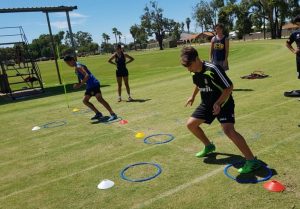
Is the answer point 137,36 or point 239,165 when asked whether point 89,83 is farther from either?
point 137,36

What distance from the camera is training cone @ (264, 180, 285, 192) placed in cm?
414

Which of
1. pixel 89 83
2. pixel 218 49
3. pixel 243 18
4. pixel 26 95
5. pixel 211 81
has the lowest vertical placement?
pixel 26 95

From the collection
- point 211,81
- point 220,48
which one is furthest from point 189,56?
point 220,48

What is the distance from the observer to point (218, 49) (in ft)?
35.4

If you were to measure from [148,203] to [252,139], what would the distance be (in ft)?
9.12

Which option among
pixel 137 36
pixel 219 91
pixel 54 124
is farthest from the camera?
pixel 137 36

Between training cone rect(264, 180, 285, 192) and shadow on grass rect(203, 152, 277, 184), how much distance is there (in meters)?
0.26

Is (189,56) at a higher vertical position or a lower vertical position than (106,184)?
higher

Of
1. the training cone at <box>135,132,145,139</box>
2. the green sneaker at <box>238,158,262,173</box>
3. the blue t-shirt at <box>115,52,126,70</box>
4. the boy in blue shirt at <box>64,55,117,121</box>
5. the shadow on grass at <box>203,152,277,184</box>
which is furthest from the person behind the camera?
the blue t-shirt at <box>115,52,126,70</box>

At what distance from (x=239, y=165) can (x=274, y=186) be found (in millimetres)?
936

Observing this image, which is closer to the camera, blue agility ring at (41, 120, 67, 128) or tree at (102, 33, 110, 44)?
blue agility ring at (41, 120, 67, 128)

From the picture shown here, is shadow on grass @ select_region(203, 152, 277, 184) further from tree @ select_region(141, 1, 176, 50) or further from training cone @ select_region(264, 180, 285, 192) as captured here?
tree @ select_region(141, 1, 176, 50)

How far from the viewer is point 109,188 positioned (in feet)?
15.8

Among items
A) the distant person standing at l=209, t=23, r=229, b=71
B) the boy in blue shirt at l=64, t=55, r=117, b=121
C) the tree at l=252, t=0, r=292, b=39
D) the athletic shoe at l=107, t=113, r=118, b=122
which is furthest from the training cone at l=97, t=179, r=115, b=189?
the tree at l=252, t=0, r=292, b=39
